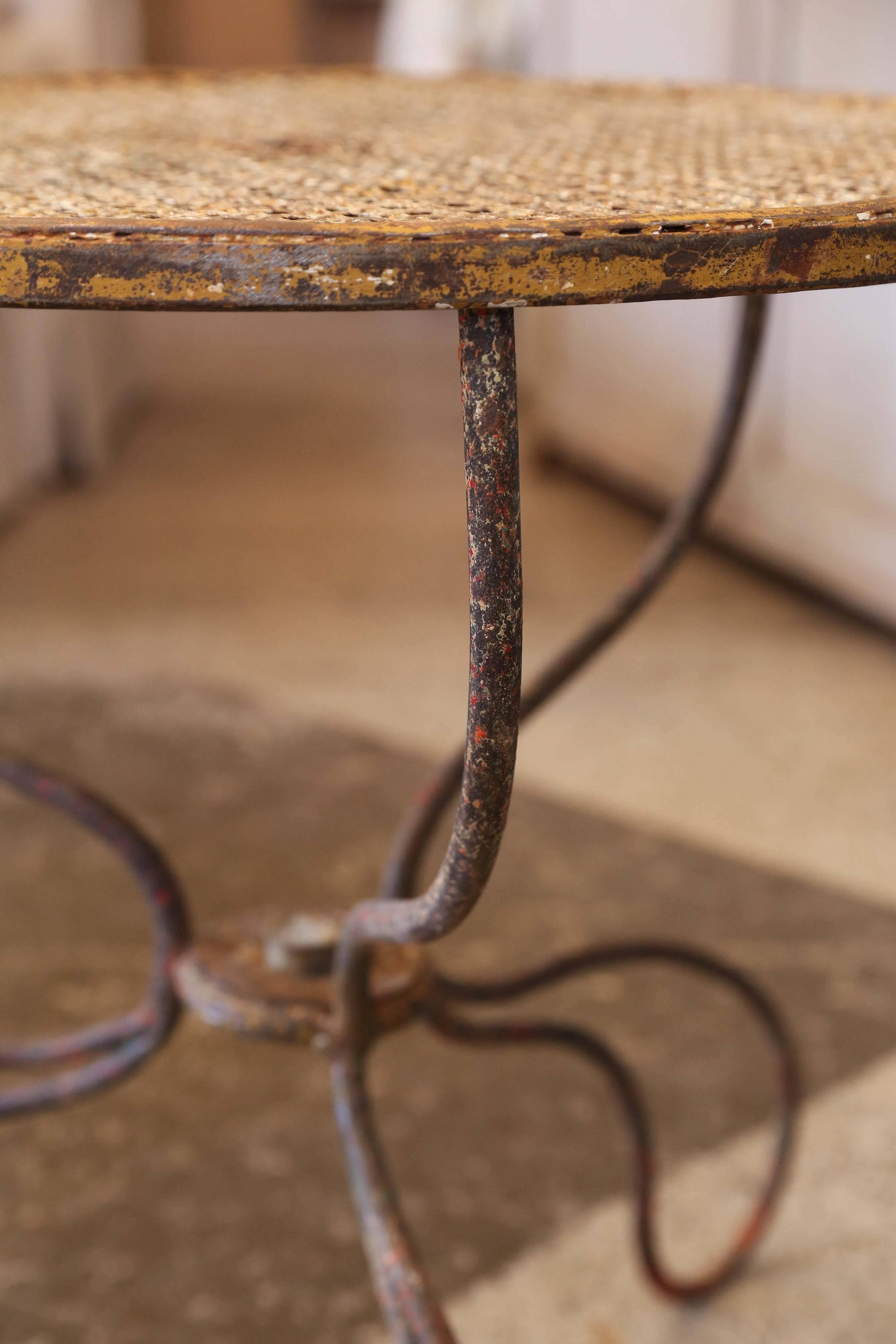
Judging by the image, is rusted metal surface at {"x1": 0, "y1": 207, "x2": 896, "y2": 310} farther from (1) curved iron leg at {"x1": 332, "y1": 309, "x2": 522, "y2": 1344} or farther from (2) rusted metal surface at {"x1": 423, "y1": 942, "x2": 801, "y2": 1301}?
(2) rusted metal surface at {"x1": 423, "y1": 942, "x2": 801, "y2": 1301}

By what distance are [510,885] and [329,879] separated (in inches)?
6.5

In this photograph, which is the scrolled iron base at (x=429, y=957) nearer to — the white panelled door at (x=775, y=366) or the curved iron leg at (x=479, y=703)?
the curved iron leg at (x=479, y=703)

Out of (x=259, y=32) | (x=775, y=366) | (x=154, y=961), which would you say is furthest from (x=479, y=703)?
(x=259, y=32)

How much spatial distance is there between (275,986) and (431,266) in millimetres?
430

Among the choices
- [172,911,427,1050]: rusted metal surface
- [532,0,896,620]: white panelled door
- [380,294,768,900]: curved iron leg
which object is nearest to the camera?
[172,911,427,1050]: rusted metal surface

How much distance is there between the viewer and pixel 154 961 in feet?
2.38

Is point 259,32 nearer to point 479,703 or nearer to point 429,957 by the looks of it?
point 429,957

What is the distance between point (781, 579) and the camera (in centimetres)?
205

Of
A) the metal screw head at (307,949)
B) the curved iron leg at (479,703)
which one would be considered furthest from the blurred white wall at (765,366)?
the curved iron leg at (479,703)

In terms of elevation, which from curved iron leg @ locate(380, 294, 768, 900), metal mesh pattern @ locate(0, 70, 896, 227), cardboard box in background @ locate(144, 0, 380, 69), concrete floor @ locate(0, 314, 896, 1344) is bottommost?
concrete floor @ locate(0, 314, 896, 1344)

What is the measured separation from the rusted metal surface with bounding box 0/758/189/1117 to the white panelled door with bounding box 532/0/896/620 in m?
1.25

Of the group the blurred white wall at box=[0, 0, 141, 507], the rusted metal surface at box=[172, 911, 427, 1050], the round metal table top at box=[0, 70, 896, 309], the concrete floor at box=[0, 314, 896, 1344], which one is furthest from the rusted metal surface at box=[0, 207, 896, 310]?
the blurred white wall at box=[0, 0, 141, 507]

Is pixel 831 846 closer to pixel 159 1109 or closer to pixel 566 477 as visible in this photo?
pixel 159 1109

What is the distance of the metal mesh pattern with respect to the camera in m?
0.41
